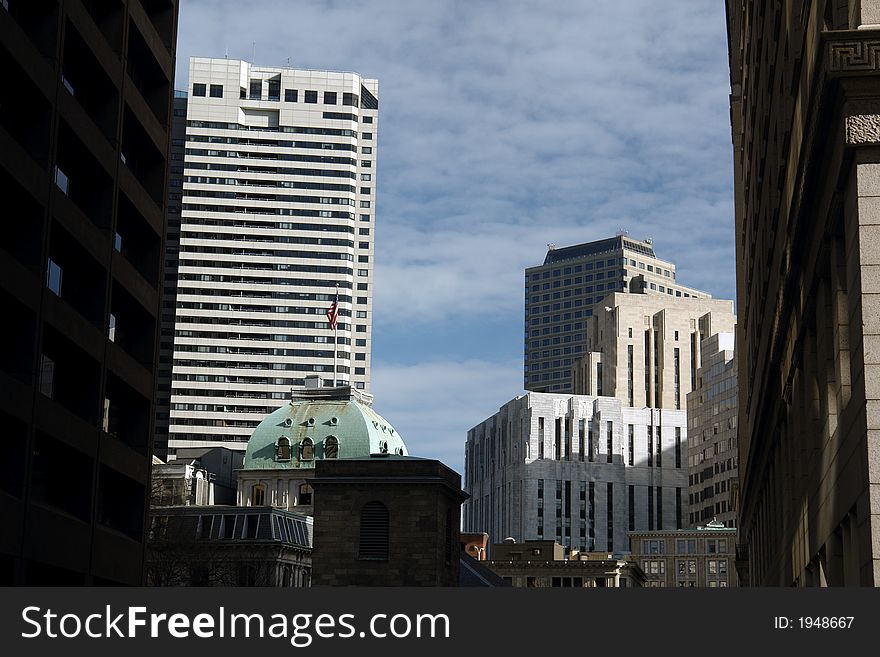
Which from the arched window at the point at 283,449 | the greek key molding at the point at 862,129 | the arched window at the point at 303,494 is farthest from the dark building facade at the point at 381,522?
the arched window at the point at 283,449

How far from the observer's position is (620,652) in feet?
48.5

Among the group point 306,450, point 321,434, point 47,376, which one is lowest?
point 47,376

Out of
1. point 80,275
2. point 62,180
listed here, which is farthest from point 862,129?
point 80,275

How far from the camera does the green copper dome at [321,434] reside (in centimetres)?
16625

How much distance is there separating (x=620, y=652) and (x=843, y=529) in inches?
362

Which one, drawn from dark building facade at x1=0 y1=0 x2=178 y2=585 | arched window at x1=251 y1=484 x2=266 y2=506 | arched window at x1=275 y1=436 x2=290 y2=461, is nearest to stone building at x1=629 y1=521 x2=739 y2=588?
arched window at x1=275 y1=436 x2=290 y2=461

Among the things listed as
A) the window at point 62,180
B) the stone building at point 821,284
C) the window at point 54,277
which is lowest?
the stone building at point 821,284

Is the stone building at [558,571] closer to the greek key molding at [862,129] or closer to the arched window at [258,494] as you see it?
the arched window at [258,494]

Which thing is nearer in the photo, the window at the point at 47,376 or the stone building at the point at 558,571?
the window at the point at 47,376

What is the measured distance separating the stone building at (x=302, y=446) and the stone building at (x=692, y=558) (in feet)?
149

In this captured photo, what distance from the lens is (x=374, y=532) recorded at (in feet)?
280

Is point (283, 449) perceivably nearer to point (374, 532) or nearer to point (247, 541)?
point (247, 541)

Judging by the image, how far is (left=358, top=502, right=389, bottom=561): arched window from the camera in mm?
84750

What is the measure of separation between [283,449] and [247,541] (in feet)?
140
